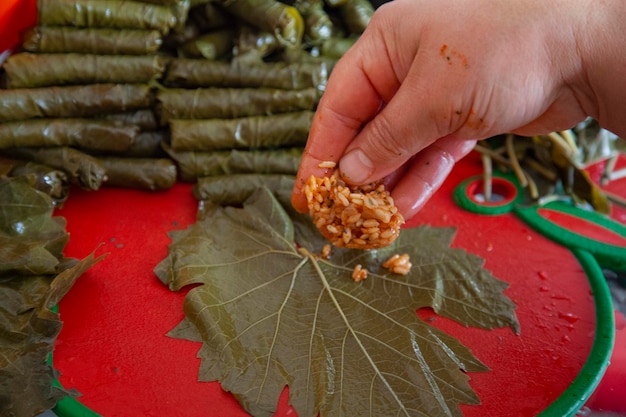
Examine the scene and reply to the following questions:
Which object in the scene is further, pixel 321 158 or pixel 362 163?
pixel 321 158

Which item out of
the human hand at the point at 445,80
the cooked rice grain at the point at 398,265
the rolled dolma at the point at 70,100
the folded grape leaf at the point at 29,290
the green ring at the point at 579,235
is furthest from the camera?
the rolled dolma at the point at 70,100

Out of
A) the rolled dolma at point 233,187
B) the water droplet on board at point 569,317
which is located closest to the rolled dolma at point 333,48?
the rolled dolma at point 233,187

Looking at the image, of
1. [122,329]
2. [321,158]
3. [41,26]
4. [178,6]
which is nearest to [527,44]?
[321,158]

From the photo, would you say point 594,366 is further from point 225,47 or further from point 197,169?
point 225,47

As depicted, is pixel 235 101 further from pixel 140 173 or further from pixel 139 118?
pixel 140 173

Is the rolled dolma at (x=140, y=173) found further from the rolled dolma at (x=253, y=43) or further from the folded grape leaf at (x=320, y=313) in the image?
the rolled dolma at (x=253, y=43)

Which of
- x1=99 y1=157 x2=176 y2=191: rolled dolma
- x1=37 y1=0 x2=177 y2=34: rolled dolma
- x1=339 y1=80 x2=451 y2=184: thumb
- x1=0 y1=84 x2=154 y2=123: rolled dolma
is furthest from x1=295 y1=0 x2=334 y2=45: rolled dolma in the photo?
x1=339 y1=80 x2=451 y2=184: thumb

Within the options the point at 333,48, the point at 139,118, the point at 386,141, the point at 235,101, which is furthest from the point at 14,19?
the point at 386,141
